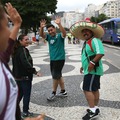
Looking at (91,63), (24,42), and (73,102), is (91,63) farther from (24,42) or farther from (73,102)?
(73,102)

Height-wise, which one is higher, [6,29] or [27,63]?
[6,29]

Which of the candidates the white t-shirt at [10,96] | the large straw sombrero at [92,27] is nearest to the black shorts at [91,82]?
the large straw sombrero at [92,27]

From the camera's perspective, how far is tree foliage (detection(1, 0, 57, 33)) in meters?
46.7

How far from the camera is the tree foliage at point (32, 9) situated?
46.7 metres

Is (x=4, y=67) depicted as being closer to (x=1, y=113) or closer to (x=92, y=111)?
(x=1, y=113)

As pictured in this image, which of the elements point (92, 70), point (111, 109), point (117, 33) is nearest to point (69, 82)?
Answer: point (111, 109)

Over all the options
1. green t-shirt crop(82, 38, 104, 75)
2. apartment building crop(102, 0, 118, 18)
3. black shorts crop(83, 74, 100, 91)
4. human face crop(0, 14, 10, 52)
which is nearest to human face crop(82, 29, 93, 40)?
green t-shirt crop(82, 38, 104, 75)

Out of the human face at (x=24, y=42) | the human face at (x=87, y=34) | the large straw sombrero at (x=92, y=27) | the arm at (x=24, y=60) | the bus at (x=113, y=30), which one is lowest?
the bus at (x=113, y=30)

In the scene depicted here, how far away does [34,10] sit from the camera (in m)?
47.0

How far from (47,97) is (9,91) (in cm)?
526

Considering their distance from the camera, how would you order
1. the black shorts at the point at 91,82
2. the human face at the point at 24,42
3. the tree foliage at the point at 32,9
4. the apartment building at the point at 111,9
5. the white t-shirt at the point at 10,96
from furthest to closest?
the apartment building at the point at 111,9 < the tree foliage at the point at 32,9 < the human face at the point at 24,42 < the black shorts at the point at 91,82 < the white t-shirt at the point at 10,96

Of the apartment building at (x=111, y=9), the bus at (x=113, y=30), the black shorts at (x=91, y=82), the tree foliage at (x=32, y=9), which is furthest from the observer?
the apartment building at (x=111, y=9)

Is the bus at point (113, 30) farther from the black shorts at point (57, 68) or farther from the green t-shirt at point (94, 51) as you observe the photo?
the green t-shirt at point (94, 51)

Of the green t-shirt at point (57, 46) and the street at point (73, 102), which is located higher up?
the green t-shirt at point (57, 46)
